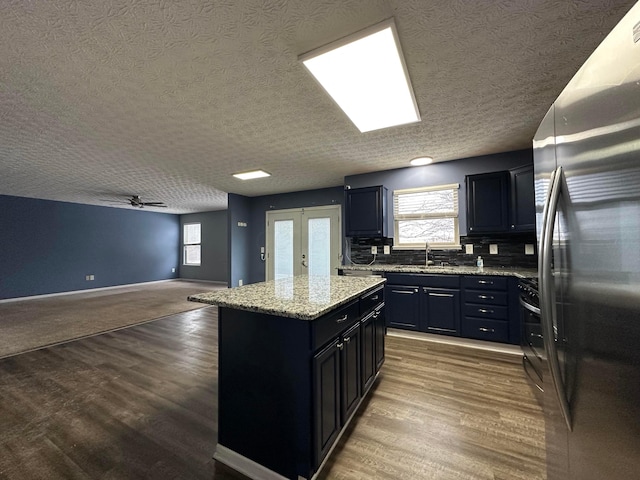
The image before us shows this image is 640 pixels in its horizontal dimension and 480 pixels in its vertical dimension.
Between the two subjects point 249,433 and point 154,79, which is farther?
point 154,79

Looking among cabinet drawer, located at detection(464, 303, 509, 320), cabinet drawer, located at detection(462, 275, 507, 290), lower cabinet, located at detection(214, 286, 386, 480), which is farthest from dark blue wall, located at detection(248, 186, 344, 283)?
lower cabinet, located at detection(214, 286, 386, 480)

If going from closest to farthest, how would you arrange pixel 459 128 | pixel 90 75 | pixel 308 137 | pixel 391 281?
pixel 90 75 < pixel 459 128 < pixel 308 137 < pixel 391 281

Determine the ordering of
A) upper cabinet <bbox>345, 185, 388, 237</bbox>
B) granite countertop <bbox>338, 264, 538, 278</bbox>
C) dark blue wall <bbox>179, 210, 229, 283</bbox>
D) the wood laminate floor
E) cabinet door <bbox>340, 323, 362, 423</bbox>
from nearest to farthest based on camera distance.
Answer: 1. the wood laminate floor
2. cabinet door <bbox>340, 323, 362, 423</bbox>
3. granite countertop <bbox>338, 264, 538, 278</bbox>
4. upper cabinet <bbox>345, 185, 388, 237</bbox>
5. dark blue wall <bbox>179, 210, 229, 283</bbox>

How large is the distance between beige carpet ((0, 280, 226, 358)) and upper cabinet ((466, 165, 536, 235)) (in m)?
4.99

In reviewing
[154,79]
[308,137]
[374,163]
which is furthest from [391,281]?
[154,79]

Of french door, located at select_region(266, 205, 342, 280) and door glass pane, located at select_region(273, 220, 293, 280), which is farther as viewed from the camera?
door glass pane, located at select_region(273, 220, 293, 280)

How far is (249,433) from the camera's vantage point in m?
1.45

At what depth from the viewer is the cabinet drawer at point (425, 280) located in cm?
323

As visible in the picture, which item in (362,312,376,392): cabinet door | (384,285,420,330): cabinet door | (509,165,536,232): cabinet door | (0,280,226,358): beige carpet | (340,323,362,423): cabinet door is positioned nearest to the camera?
(340,323,362,423): cabinet door

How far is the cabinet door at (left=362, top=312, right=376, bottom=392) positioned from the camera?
194 cm

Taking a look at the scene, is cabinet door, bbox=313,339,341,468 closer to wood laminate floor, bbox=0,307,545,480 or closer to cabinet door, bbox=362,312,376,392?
wood laminate floor, bbox=0,307,545,480

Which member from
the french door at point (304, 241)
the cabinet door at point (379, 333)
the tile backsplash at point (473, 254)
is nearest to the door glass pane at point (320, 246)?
the french door at point (304, 241)

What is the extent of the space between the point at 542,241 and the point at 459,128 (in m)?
2.33

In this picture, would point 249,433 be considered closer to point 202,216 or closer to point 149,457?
point 149,457
